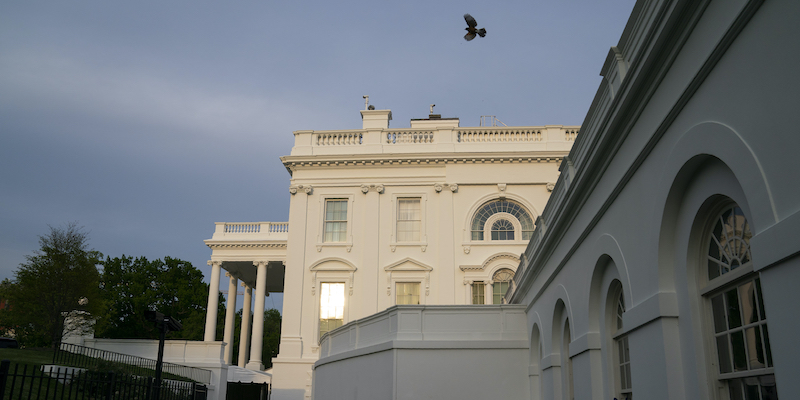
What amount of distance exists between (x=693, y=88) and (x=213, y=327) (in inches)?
1393

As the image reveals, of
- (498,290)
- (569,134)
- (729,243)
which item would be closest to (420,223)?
(498,290)

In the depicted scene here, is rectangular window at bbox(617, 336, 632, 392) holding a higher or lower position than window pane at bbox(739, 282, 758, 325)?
lower

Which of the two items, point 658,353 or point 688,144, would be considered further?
point 658,353

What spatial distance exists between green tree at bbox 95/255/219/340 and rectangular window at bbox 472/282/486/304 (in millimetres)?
28551

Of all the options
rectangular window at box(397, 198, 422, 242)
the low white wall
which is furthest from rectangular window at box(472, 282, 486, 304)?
the low white wall

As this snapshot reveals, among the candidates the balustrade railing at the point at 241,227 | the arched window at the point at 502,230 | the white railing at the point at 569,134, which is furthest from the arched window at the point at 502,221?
the balustrade railing at the point at 241,227

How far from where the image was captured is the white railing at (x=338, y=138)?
32312 millimetres

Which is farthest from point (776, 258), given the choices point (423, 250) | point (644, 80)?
point (423, 250)

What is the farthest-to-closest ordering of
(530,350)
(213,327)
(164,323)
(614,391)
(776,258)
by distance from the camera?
(213,327), (530,350), (164,323), (614,391), (776,258)

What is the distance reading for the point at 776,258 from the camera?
15.0ft

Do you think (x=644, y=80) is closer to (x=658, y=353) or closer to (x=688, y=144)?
(x=688, y=144)

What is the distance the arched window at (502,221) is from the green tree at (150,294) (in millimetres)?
29094

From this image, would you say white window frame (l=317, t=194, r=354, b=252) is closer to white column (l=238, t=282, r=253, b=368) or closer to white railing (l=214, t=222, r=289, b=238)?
white railing (l=214, t=222, r=289, b=238)

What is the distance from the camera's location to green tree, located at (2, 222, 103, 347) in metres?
29.2
